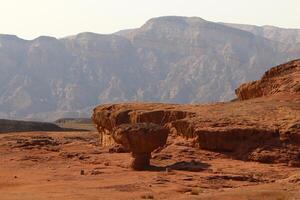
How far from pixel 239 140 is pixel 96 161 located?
6.90 meters

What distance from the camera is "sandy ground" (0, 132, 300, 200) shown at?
16.7 meters

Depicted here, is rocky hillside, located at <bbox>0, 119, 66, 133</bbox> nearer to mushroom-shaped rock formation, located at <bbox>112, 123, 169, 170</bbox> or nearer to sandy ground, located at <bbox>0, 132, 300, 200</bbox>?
sandy ground, located at <bbox>0, 132, 300, 200</bbox>

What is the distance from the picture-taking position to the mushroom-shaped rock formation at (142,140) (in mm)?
22438

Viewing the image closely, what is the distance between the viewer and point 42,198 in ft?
52.9

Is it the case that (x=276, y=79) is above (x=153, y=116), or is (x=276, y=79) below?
above

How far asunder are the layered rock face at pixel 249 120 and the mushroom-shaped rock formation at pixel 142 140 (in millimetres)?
2524

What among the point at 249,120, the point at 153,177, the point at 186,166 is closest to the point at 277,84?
the point at 249,120

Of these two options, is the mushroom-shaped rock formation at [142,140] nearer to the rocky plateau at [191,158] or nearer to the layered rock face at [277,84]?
the rocky plateau at [191,158]

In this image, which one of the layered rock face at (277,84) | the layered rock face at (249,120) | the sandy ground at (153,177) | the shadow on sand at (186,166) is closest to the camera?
the sandy ground at (153,177)

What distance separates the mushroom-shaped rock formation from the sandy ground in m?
0.62

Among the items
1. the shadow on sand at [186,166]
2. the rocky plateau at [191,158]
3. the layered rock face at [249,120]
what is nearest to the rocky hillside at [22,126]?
the rocky plateau at [191,158]

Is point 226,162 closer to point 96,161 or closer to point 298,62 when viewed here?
point 96,161

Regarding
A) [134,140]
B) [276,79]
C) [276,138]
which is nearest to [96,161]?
[134,140]

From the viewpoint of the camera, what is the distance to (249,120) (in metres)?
24.0
